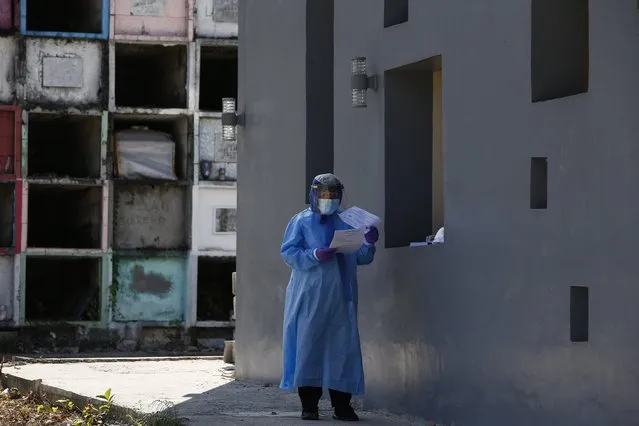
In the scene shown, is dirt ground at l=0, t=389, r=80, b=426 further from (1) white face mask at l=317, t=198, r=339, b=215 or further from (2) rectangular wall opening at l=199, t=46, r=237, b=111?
(2) rectangular wall opening at l=199, t=46, r=237, b=111

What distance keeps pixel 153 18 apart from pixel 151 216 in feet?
11.0

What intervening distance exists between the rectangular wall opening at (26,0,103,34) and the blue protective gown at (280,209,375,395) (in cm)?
1752

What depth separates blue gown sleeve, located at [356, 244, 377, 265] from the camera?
1204 cm

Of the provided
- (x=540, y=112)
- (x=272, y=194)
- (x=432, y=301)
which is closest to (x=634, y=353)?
(x=540, y=112)

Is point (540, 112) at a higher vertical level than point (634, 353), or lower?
higher

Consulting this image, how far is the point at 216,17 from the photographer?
1119 inches

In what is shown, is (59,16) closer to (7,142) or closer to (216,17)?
(216,17)

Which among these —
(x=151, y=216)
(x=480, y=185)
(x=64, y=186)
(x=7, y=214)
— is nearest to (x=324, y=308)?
(x=480, y=185)

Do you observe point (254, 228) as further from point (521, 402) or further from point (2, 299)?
point (2, 299)

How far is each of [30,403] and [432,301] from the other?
5.10 metres

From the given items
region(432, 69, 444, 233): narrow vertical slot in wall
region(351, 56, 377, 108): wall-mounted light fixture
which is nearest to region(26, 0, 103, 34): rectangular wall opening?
region(432, 69, 444, 233): narrow vertical slot in wall

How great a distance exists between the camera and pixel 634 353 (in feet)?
30.7

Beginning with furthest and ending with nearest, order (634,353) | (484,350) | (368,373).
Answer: (368,373), (484,350), (634,353)

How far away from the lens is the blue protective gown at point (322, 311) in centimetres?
1195
